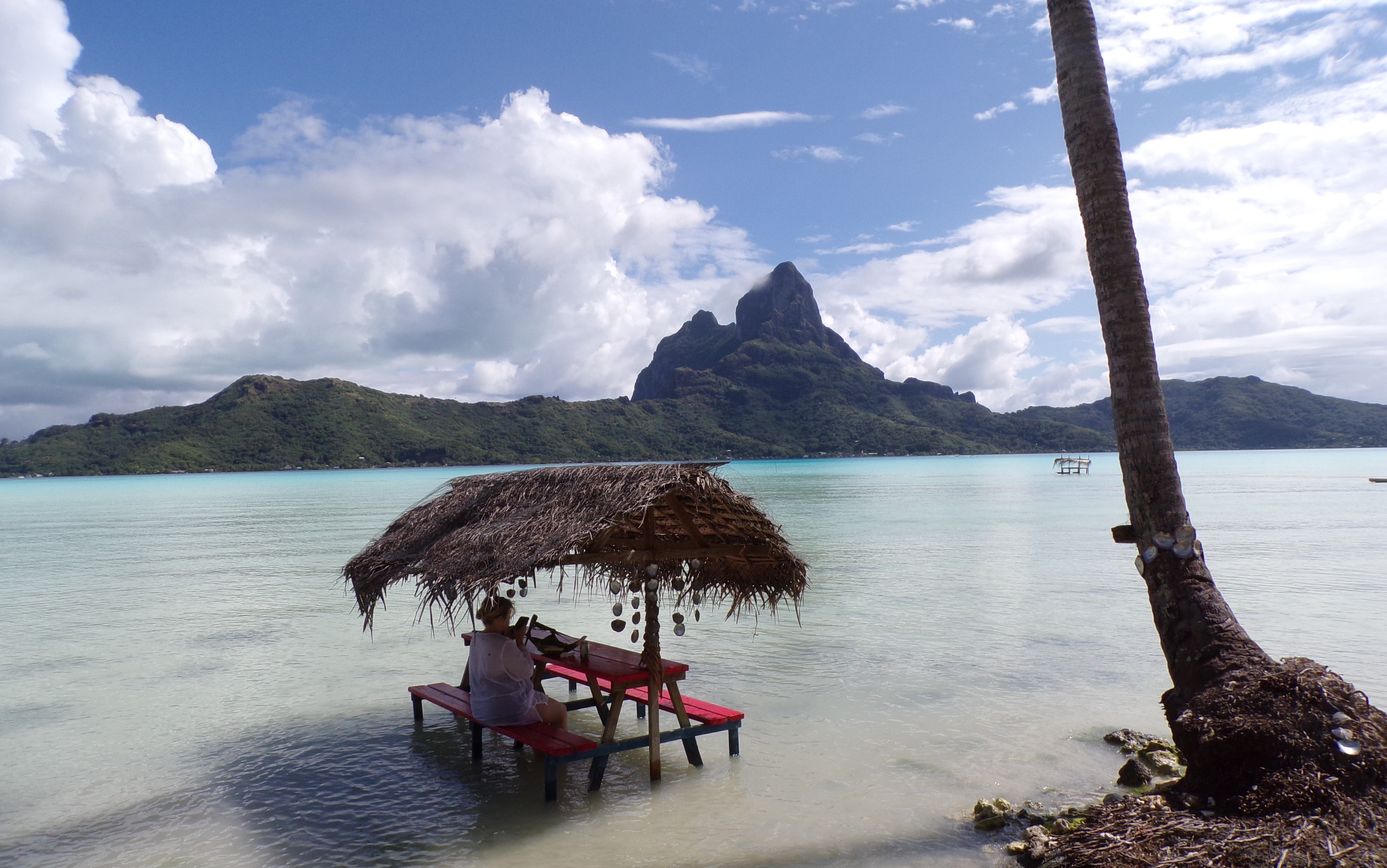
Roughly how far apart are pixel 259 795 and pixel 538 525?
10.9 ft

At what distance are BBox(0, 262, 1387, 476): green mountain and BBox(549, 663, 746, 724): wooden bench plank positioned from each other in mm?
107677

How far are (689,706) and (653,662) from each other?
1107 mm

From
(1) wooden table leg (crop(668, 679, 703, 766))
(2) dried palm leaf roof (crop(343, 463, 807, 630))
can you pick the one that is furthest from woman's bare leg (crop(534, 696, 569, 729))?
(2) dried palm leaf roof (crop(343, 463, 807, 630))

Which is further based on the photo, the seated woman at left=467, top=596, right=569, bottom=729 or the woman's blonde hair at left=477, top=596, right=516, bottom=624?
the woman's blonde hair at left=477, top=596, right=516, bottom=624

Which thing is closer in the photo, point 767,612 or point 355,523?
point 767,612

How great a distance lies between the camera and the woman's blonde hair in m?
7.11

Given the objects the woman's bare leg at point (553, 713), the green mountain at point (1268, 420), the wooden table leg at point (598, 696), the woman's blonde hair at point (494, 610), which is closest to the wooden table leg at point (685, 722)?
the wooden table leg at point (598, 696)

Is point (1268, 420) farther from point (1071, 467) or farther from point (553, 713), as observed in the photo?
point (553, 713)

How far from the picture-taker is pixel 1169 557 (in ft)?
19.1

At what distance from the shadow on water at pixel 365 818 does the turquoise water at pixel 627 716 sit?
0.03 m

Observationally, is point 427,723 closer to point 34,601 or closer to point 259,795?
point 259,795

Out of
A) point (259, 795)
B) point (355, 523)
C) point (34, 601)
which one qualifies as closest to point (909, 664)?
point (259, 795)

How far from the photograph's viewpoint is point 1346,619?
1346 centimetres

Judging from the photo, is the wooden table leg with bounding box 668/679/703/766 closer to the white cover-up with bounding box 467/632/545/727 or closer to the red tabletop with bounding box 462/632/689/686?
the red tabletop with bounding box 462/632/689/686
